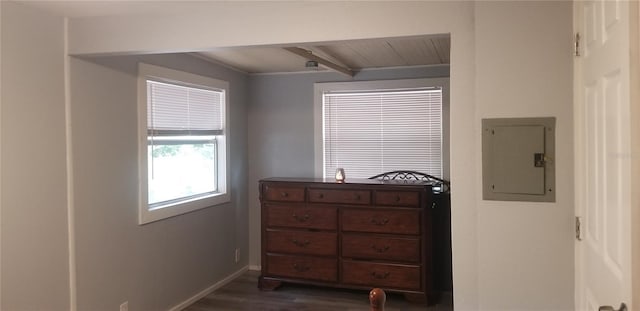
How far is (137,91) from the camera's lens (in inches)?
136

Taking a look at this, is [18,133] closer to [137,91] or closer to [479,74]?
[137,91]

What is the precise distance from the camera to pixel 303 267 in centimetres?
435

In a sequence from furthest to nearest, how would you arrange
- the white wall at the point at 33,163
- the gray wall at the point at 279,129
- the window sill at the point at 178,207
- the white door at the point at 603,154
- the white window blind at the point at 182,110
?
the gray wall at the point at 279,129 → the white window blind at the point at 182,110 → the window sill at the point at 178,207 → the white wall at the point at 33,163 → the white door at the point at 603,154

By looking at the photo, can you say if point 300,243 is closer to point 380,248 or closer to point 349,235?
point 349,235

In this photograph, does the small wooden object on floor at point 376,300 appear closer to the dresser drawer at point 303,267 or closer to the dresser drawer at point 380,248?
the dresser drawer at point 380,248

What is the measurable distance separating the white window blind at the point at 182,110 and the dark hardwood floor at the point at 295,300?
1.47 metres

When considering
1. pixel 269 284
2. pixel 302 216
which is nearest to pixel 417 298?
pixel 302 216

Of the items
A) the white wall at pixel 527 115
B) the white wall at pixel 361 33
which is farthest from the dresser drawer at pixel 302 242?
the white wall at pixel 527 115

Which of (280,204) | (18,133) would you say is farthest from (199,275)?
(18,133)

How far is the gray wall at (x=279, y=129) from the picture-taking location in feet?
16.2

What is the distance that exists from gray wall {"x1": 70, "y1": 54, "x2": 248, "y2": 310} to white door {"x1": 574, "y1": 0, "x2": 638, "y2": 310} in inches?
105

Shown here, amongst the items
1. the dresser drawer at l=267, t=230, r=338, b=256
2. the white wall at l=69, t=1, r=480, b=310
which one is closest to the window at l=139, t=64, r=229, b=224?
the dresser drawer at l=267, t=230, r=338, b=256

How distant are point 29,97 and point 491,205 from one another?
2385 mm

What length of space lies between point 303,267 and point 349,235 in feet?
1.75
